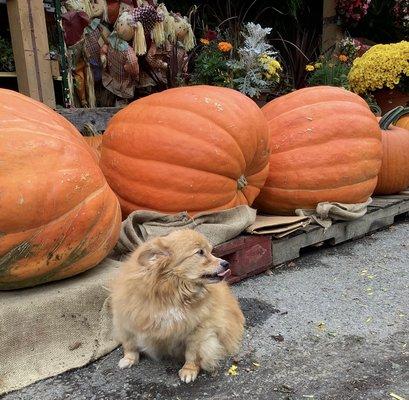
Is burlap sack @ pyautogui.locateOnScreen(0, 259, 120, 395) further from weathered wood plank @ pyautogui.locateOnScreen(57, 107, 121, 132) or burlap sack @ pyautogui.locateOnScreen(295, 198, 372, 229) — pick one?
weathered wood plank @ pyautogui.locateOnScreen(57, 107, 121, 132)

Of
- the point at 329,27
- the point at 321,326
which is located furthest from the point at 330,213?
the point at 329,27

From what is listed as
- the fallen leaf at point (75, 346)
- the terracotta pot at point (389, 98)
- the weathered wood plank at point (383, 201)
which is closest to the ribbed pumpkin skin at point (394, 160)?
the weathered wood plank at point (383, 201)

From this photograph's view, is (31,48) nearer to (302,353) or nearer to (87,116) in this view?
(87,116)

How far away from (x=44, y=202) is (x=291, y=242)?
1.80 metres

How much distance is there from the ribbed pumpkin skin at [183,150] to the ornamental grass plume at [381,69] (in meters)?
3.42

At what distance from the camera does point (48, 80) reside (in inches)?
137

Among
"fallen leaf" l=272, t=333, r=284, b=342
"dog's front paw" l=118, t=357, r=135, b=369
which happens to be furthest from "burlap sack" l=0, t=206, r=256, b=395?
"fallen leaf" l=272, t=333, r=284, b=342

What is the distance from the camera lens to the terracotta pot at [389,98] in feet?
20.3

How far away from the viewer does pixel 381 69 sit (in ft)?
19.2

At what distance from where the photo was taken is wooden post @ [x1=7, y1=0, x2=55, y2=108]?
129 inches

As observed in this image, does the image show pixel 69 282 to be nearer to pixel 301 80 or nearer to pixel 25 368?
pixel 25 368

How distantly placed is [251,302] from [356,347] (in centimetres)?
68

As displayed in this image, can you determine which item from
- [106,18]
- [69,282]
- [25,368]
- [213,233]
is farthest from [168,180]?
[106,18]

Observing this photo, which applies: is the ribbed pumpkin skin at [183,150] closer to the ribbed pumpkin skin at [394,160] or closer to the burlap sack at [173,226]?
the burlap sack at [173,226]
